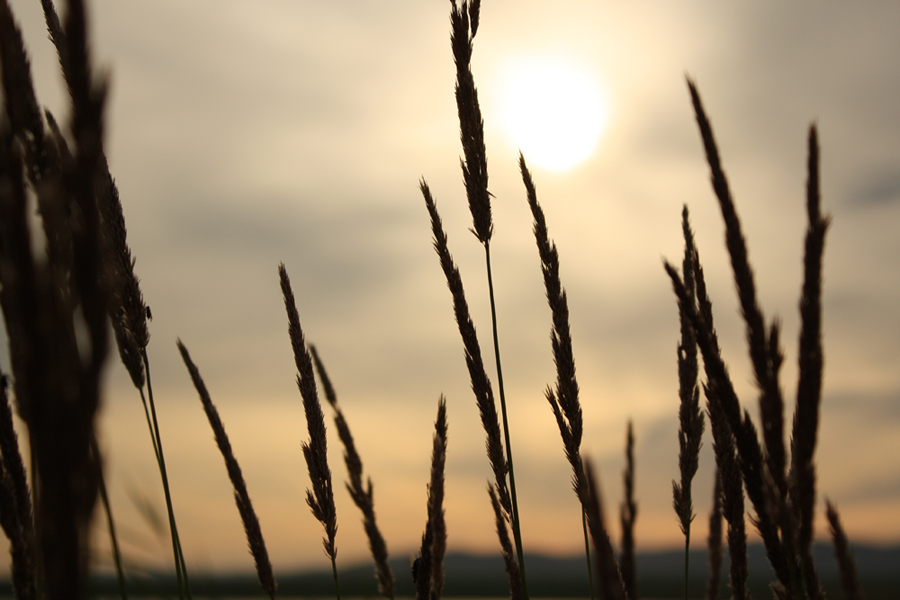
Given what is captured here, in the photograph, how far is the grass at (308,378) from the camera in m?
0.64

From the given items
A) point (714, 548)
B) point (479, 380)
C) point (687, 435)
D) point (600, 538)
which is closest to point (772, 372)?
point (600, 538)

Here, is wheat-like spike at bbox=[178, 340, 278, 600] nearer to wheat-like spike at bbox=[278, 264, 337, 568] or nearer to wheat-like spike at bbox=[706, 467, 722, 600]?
wheat-like spike at bbox=[278, 264, 337, 568]

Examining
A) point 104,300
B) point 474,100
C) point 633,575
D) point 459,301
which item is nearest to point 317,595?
point 459,301

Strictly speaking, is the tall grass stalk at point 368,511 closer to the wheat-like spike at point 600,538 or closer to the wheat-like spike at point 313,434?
the wheat-like spike at point 313,434

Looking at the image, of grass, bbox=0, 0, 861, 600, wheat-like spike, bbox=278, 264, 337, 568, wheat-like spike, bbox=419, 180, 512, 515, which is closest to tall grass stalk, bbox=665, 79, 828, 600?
grass, bbox=0, 0, 861, 600

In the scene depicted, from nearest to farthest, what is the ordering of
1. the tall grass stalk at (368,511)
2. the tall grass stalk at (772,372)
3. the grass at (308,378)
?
the grass at (308,378) → the tall grass stalk at (772,372) → the tall grass stalk at (368,511)

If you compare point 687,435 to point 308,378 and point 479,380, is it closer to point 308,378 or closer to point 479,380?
point 479,380

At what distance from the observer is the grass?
644mm

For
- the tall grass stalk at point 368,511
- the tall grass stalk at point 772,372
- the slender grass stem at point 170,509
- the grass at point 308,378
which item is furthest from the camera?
the tall grass stalk at point 368,511

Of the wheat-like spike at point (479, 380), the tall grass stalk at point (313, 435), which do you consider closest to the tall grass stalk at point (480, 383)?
the wheat-like spike at point (479, 380)

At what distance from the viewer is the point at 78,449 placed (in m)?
0.64

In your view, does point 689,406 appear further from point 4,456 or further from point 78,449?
point 78,449

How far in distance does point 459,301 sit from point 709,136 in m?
1.41

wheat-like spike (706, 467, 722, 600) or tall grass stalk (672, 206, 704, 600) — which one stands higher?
tall grass stalk (672, 206, 704, 600)
